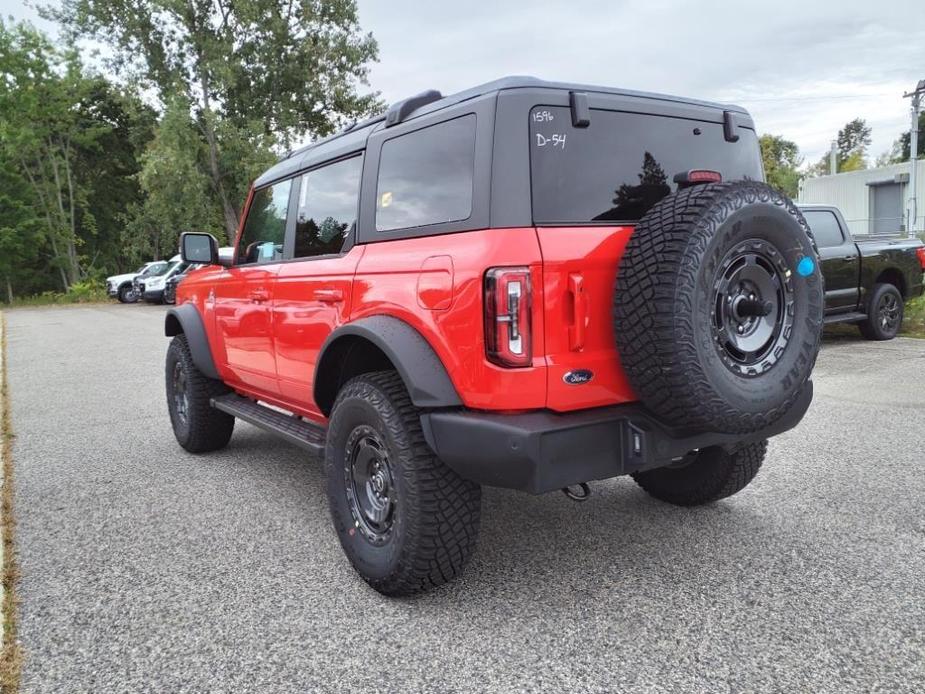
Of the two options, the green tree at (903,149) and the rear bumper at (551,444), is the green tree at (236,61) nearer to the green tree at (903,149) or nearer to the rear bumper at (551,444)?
the rear bumper at (551,444)

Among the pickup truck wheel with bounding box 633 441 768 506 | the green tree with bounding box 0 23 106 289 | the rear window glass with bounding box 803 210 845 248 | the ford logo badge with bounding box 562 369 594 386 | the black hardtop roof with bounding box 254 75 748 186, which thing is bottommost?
the pickup truck wheel with bounding box 633 441 768 506

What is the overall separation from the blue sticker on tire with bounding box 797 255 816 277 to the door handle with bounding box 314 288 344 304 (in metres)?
1.93

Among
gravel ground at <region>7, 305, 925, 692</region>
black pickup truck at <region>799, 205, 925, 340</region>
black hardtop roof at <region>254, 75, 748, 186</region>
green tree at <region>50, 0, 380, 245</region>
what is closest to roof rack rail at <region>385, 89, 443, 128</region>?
black hardtop roof at <region>254, 75, 748, 186</region>

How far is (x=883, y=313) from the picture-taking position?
9773 mm

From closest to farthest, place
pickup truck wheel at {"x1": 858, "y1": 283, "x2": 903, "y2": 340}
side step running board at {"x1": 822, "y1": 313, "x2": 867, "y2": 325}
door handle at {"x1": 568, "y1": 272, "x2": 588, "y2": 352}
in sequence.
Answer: door handle at {"x1": 568, "y1": 272, "x2": 588, "y2": 352}, side step running board at {"x1": 822, "y1": 313, "x2": 867, "y2": 325}, pickup truck wheel at {"x1": 858, "y1": 283, "x2": 903, "y2": 340}

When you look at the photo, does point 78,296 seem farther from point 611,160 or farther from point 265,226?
point 611,160

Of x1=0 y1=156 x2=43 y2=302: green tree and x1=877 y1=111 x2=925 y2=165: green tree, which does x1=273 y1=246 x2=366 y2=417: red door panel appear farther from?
x1=877 y1=111 x2=925 y2=165: green tree

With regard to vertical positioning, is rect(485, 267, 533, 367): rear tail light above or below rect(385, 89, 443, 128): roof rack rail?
below

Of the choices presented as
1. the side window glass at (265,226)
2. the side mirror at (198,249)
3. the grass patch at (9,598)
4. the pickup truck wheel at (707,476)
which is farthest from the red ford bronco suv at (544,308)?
the side mirror at (198,249)

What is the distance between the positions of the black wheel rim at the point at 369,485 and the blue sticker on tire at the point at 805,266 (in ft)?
5.78

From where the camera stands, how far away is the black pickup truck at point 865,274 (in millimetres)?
Answer: 9180

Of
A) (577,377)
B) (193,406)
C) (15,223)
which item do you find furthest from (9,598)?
(15,223)

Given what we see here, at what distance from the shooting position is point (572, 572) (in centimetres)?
314

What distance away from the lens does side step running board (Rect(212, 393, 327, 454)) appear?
3625 mm
